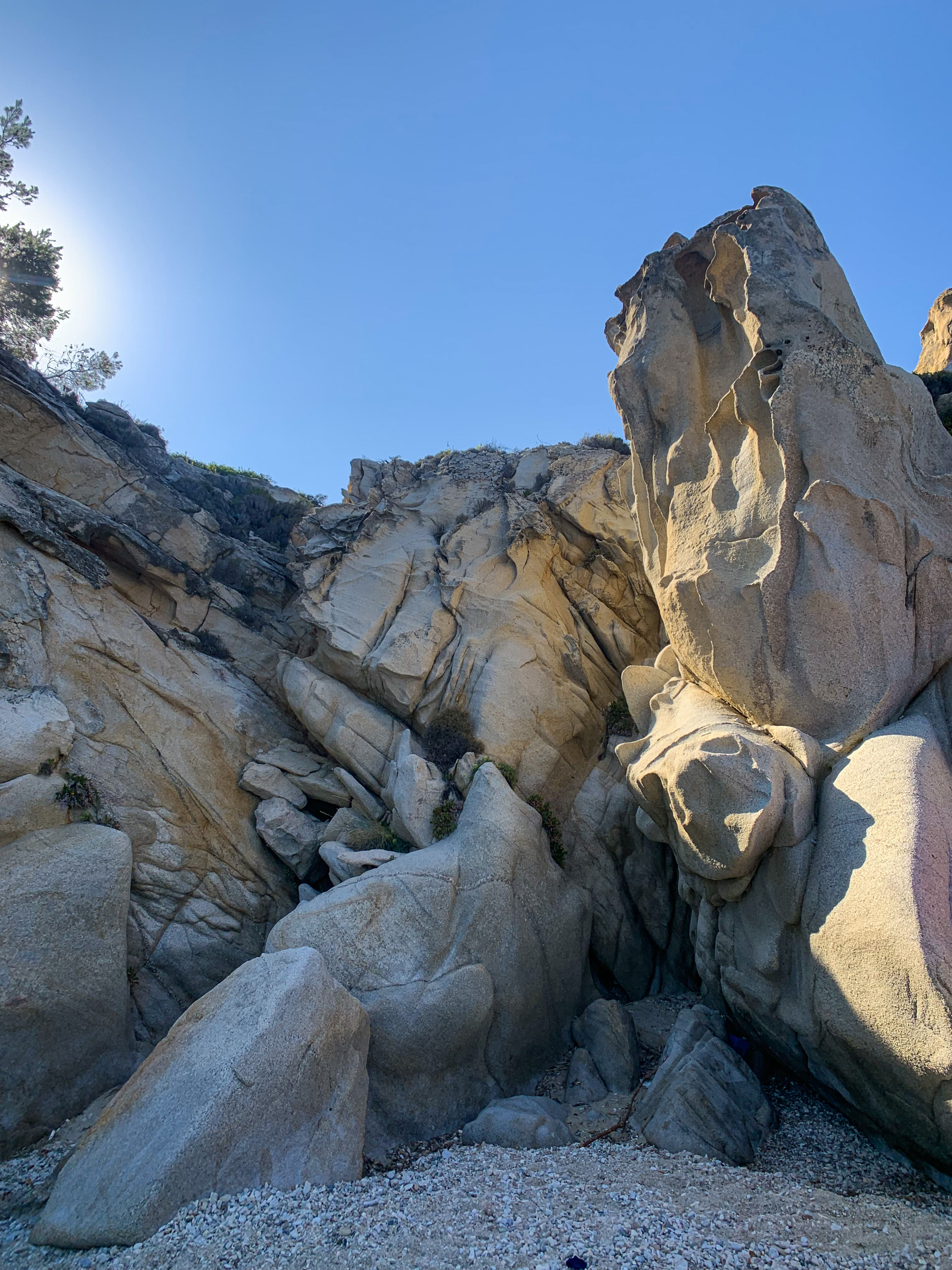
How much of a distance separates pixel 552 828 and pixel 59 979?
30.1 ft

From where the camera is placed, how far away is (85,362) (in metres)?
28.8

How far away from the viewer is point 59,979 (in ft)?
38.8

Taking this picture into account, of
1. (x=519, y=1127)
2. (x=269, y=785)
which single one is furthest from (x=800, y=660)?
(x=269, y=785)

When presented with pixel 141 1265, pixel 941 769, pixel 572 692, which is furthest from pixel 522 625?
pixel 141 1265

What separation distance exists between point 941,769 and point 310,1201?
897 cm

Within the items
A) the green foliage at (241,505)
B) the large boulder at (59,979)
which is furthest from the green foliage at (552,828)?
the green foliage at (241,505)

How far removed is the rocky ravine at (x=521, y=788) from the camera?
8.98 m

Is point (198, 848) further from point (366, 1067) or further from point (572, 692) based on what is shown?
point (572, 692)

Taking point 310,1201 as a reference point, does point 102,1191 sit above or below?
below

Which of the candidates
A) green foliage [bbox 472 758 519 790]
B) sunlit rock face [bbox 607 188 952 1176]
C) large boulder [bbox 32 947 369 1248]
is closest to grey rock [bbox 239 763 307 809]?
green foliage [bbox 472 758 519 790]

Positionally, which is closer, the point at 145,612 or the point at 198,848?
the point at 198,848

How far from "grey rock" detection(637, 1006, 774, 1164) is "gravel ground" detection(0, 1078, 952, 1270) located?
39cm

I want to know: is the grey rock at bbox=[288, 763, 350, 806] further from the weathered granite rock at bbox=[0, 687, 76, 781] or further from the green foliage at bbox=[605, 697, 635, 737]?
the green foliage at bbox=[605, 697, 635, 737]

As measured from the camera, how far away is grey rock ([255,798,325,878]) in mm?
16250
